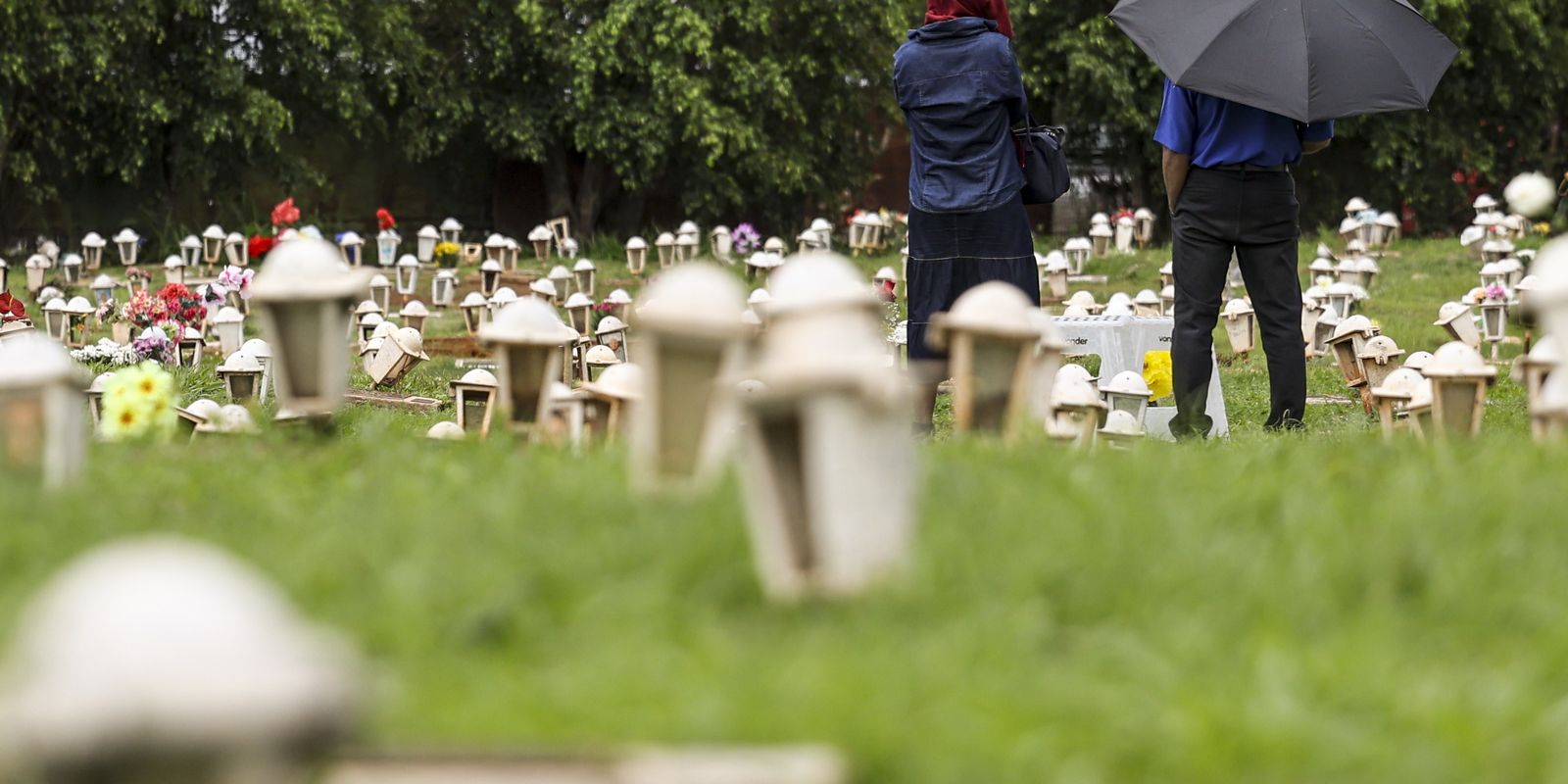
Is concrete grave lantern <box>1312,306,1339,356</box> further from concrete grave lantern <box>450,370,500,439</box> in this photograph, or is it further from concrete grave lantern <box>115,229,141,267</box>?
concrete grave lantern <box>115,229,141,267</box>

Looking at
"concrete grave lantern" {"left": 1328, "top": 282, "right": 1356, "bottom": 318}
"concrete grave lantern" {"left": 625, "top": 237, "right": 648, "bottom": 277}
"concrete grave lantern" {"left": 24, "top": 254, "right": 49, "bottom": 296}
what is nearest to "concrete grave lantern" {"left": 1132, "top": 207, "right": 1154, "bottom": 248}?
"concrete grave lantern" {"left": 625, "top": 237, "right": 648, "bottom": 277}

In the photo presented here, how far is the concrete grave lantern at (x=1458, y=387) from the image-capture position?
486 cm

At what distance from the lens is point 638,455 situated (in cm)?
333

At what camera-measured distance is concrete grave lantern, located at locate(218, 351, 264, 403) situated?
782cm

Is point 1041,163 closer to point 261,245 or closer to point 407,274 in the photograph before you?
point 407,274

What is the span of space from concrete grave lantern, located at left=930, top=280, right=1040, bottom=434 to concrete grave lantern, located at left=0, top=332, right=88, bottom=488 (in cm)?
185

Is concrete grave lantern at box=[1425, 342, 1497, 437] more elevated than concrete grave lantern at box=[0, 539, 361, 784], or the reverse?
concrete grave lantern at box=[1425, 342, 1497, 437]

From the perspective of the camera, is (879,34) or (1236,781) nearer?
(1236,781)

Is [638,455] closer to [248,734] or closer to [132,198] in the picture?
[248,734]

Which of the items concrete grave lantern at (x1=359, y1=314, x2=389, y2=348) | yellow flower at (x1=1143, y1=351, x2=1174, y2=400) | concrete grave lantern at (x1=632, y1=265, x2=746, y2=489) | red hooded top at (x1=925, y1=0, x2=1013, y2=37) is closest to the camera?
concrete grave lantern at (x1=632, y1=265, x2=746, y2=489)

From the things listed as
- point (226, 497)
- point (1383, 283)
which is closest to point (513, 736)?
point (226, 497)

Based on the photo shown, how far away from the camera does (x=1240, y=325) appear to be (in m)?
10.8

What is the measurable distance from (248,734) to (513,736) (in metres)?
0.81

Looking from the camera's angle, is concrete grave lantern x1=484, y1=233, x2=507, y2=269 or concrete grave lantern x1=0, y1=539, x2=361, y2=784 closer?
concrete grave lantern x1=0, y1=539, x2=361, y2=784
